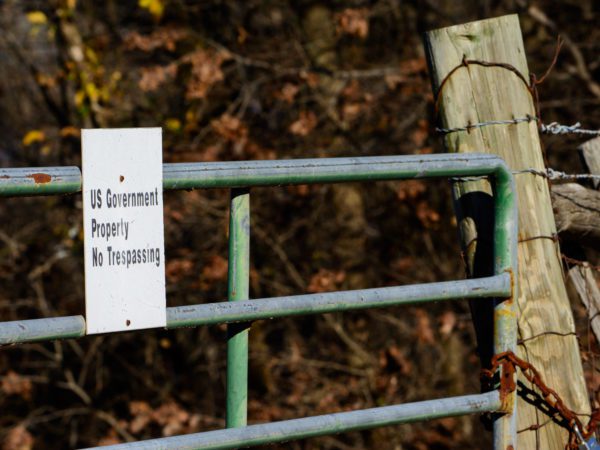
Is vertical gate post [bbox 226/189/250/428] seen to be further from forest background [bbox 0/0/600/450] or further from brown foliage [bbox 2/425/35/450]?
brown foliage [bbox 2/425/35/450]

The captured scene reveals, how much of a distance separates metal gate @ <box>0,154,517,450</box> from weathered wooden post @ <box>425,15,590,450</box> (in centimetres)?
11

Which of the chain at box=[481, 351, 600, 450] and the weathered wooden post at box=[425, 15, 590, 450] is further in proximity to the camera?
the weathered wooden post at box=[425, 15, 590, 450]

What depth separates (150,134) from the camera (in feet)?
6.71

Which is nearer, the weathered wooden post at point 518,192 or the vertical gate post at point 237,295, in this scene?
the vertical gate post at point 237,295

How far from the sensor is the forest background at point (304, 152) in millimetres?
7043

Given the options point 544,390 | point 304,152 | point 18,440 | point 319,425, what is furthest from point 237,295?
point 18,440

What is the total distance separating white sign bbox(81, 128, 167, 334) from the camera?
1956 millimetres

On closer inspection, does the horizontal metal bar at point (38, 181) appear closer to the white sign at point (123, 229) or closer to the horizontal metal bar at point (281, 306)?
the white sign at point (123, 229)

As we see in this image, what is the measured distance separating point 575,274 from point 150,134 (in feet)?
4.86

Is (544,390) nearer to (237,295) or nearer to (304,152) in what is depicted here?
(237,295)

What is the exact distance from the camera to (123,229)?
6.58 feet

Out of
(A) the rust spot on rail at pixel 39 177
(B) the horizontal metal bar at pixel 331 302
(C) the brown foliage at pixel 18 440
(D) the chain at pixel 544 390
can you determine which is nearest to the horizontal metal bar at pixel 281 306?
(B) the horizontal metal bar at pixel 331 302

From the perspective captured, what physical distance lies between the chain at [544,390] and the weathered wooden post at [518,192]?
3 cm

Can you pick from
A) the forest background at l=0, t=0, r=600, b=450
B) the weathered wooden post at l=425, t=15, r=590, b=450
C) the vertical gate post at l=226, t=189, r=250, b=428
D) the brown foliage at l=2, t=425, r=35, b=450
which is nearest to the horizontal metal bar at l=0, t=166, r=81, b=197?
the vertical gate post at l=226, t=189, r=250, b=428
